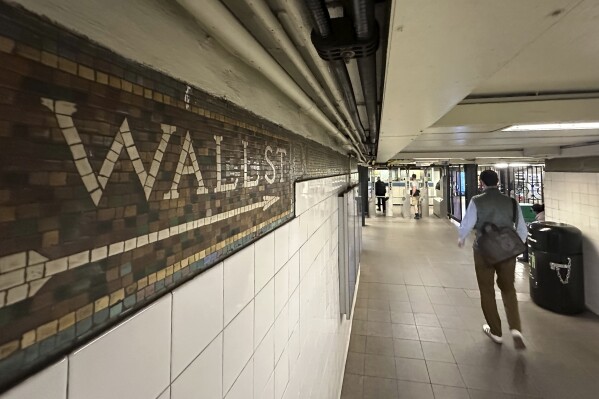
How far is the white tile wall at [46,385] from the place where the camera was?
1.04ft

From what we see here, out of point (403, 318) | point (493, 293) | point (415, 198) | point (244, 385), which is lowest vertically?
point (403, 318)

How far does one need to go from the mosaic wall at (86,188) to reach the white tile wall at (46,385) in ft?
0.04

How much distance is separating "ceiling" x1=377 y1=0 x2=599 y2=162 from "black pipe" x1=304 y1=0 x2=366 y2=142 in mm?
155

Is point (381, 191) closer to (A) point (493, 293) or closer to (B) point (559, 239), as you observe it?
(B) point (559, 239)

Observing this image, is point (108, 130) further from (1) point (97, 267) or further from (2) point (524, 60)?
(2) point (524, 60)

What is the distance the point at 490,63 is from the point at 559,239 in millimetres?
4409

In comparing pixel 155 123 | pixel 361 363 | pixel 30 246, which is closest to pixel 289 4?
pixel 155 123

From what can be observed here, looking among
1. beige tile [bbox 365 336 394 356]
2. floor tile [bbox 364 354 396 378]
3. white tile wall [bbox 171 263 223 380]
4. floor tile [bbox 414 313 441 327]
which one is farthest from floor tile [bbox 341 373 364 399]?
white tile wall [bbox 171 263 223 380]

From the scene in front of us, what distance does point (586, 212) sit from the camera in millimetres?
4008

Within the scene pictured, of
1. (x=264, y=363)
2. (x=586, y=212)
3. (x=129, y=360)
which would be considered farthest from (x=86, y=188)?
(x=586, y=212)

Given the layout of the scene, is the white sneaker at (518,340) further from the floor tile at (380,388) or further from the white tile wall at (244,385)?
the white tile wall at (244,385)

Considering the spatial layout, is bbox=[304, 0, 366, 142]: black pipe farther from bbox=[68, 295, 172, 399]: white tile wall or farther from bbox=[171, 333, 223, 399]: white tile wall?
bbox=[171, 333, 223, 399]: white tile wall

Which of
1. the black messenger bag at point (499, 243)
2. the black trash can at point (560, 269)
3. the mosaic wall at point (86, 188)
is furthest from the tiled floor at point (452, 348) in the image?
the mosaic wall at point (86, 188)

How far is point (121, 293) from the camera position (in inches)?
17.9
